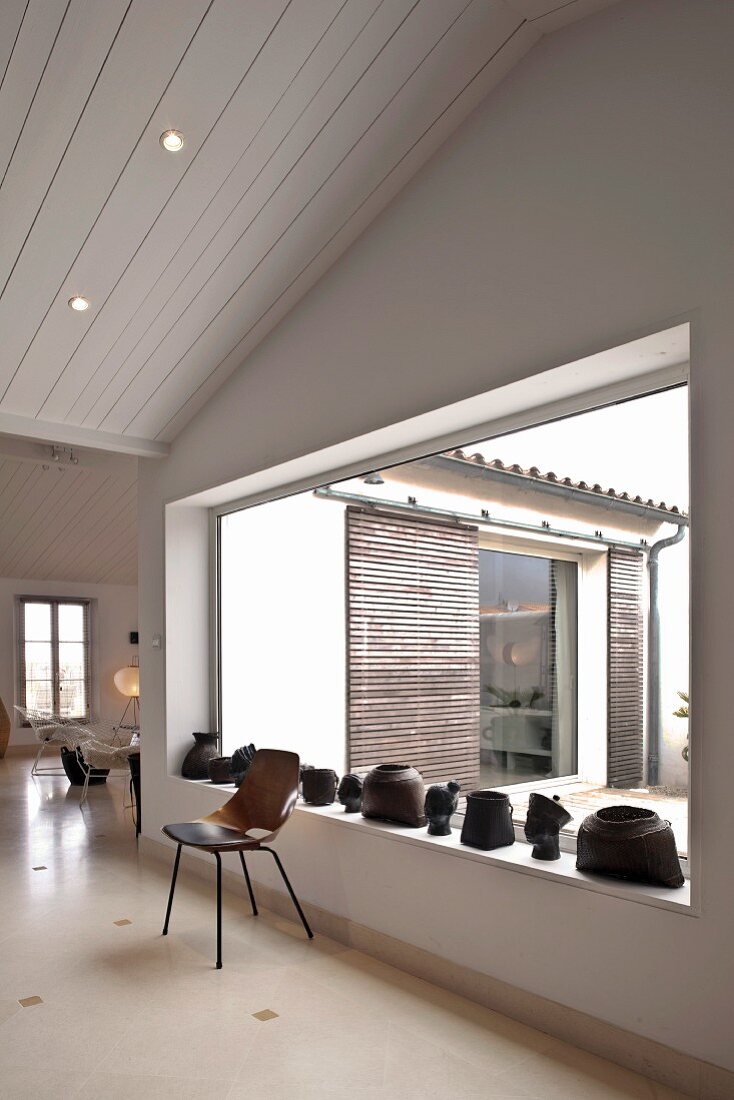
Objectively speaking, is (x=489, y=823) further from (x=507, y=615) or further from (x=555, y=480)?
(x=555, y=480)

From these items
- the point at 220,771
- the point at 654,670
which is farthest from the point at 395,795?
the point at 220,771

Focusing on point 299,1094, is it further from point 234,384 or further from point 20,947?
point 234,384

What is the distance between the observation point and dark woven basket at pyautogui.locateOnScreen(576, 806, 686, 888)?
2.58 m

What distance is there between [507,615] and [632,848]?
1106 mm

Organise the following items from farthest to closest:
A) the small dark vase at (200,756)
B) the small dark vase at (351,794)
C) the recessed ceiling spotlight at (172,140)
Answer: the small dark vase at (200,756), the small dark vase at (351,794), the recessed ceiling spotlight at (172,140)

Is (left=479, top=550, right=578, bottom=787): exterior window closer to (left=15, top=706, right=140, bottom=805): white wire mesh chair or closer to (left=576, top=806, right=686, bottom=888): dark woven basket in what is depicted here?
(left=576, top=806, right=686, bottom=888): dark woven basket

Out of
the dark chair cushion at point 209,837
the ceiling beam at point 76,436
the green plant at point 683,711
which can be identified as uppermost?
the ceiling beam at point 76,436

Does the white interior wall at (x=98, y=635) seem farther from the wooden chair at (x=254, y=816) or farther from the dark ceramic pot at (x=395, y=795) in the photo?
the dark ceramic pot at (x=395, y=795)

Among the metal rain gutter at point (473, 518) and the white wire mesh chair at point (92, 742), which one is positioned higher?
the metal rain gutter at point (473, 518)

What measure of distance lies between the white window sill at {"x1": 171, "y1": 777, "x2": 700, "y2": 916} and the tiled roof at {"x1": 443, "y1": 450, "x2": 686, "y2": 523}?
120cm

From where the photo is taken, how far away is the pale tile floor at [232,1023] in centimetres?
254

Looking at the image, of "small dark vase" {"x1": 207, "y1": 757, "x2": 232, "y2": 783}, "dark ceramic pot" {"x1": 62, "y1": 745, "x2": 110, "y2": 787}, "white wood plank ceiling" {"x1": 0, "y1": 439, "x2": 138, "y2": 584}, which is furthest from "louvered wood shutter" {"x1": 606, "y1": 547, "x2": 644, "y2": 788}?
"dark ceramic pot" {"x1": 62, "y1": 745, "x2": 110, "y2": 787}

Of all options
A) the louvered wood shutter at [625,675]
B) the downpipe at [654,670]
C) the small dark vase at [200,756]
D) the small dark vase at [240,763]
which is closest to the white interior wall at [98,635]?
the small dark vase at [200,756]

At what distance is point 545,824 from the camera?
9.84 ft
